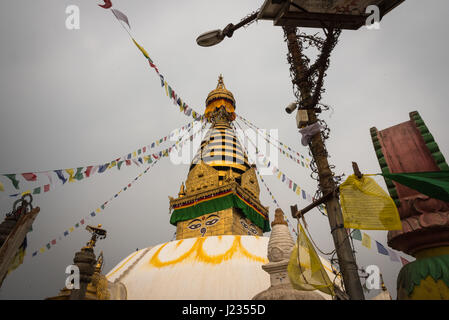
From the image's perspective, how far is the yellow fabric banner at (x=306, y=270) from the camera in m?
3.87

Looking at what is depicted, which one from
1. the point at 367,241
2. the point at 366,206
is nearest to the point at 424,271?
the point at 366,206

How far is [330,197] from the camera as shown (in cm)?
357

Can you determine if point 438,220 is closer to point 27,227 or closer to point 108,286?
point 27,227

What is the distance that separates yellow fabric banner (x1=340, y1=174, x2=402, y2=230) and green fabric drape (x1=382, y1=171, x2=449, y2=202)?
266 millimetres

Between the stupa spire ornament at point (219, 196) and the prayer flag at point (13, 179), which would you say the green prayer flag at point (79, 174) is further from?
the stupa spire ornament at point (219, 196)

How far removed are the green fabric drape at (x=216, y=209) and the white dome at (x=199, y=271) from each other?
3025 mm

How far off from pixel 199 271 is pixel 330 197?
7.46 m

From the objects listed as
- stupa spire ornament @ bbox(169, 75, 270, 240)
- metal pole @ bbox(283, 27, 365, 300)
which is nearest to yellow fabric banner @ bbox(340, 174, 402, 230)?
metal pole @ bbox(283, 27, 365, 300)

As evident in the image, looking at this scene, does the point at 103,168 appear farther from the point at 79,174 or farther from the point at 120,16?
the point at 120,16

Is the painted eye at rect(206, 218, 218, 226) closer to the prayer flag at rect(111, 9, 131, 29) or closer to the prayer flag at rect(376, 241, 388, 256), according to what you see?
the prayer flag at rect(376, 241, 388, 256)

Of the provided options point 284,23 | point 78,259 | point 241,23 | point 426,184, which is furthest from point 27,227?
point 426,184

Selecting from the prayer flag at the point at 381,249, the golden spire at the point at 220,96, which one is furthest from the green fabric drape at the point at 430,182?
the golden spire at the point at 220,96

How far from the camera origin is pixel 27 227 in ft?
19.0
